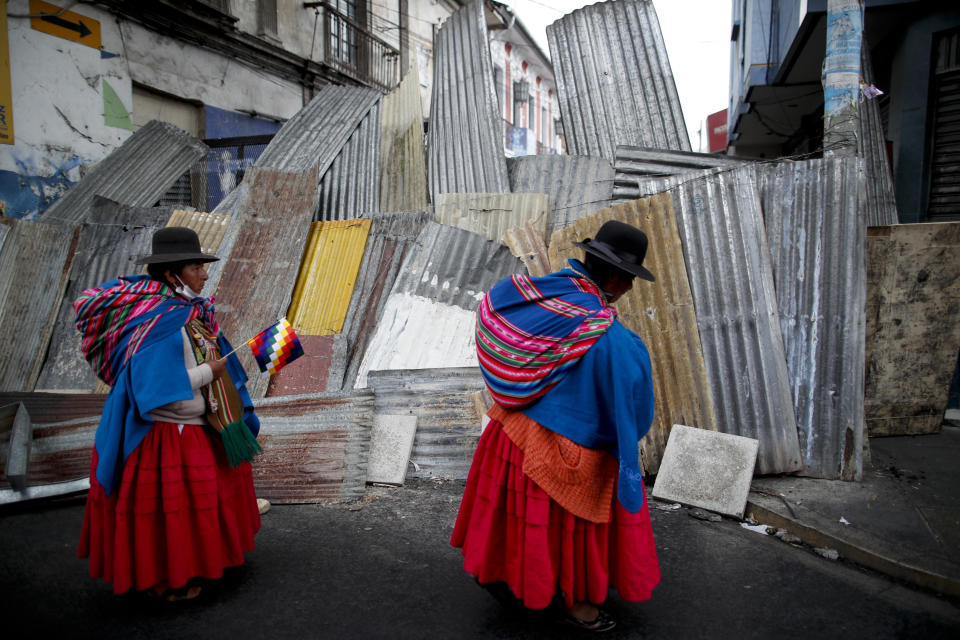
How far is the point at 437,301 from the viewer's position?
6074 millimetres

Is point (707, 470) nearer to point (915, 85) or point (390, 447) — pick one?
point (390, 447)

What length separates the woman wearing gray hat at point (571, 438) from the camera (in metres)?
2.59

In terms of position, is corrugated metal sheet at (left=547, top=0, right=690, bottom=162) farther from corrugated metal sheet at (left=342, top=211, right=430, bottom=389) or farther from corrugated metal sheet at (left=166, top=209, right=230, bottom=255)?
corrugated metal sheet at (left=166, top=209, right=230, bottom=255)

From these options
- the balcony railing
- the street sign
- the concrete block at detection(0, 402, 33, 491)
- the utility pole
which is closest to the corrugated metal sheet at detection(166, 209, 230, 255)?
the concrete block at detection(0, 402, 33, 491)

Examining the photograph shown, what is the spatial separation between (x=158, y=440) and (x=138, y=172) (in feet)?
24.5

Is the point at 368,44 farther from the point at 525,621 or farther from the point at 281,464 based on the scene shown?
the point at 525,621

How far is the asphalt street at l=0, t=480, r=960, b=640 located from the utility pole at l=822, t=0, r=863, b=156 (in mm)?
3220

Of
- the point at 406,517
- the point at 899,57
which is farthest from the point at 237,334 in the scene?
the point at 899,57

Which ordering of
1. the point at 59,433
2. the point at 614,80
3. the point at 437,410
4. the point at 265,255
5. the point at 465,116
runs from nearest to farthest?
the point at 59,433 < the point at 437,410 < the point at 265,255 < the point at 614,80 < the point at 465,116

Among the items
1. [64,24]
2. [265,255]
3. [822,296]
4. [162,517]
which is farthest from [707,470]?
[64,24]

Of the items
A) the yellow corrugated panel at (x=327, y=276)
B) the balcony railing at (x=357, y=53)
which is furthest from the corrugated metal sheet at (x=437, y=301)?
the balcony railing at (x=357, y=53)

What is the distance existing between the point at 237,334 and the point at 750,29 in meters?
10.4

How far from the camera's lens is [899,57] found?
7910mm

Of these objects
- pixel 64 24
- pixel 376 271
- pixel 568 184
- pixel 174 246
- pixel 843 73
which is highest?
A: pixel 64 24
